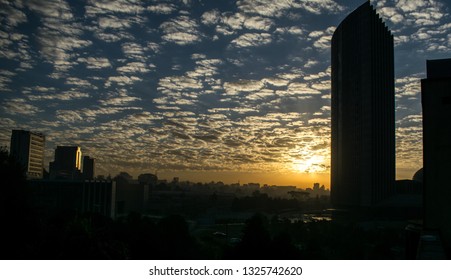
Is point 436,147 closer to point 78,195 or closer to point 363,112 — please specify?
point 363,112

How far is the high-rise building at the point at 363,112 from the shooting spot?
421 ft

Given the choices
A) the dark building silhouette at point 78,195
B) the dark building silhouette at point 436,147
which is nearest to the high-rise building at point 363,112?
the dark building silhouette at point 78,195

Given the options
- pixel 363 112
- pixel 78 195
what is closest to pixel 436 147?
pixel 363 112

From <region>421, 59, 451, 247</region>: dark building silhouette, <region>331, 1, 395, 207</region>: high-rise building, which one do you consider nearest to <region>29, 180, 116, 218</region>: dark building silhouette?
<region>331, 1, 395, 207</region>: high-rise building

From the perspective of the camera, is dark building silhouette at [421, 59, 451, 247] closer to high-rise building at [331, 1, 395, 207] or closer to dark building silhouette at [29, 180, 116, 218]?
high-rise building at [331, 1, 395, 207]

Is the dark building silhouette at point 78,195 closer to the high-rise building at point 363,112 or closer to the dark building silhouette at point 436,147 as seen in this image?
the high-rise building at point 363,112

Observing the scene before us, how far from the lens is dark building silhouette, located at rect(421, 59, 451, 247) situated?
89.4 ft

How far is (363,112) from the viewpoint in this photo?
13062 cm

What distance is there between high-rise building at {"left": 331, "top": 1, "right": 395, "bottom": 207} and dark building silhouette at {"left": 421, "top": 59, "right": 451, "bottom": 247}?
3963 inches

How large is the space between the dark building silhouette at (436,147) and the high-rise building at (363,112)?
101 meters
